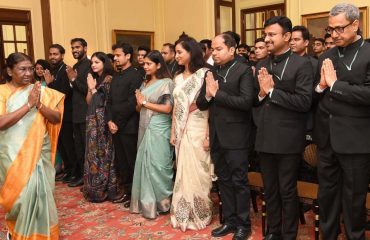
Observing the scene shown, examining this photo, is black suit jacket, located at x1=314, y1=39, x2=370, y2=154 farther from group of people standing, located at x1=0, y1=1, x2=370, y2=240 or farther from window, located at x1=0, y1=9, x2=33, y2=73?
window, located at x1=0, y1=9, x2=33, y2=73

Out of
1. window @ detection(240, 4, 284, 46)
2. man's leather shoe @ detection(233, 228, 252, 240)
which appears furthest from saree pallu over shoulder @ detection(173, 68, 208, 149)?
window @ detection(240, 4, 284, 46)

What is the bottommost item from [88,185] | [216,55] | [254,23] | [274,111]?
[88,185]

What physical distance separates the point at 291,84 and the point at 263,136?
393 mm

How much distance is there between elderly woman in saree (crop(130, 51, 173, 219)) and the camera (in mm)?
3771

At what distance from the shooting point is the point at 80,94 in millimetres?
4797

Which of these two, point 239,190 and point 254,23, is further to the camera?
point 254,23

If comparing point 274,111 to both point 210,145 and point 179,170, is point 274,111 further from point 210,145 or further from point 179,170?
point 179,170

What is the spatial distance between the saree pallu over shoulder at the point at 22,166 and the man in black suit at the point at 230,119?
128 centimetres

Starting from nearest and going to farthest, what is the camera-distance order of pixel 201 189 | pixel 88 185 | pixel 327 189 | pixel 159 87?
pixel 327 189 < pixel 201 189 < pixel 159 87 < pixel 88 185

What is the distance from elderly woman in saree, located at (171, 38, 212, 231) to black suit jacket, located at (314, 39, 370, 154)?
3.85 feet

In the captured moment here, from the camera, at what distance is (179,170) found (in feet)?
11.6

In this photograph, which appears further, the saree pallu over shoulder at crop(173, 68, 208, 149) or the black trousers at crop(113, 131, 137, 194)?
the black trousers at crop(113, 131, 137, 194)

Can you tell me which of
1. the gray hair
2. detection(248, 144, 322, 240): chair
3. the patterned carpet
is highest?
the gray hair

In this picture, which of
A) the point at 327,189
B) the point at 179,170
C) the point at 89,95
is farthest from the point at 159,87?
the point at 327,189
